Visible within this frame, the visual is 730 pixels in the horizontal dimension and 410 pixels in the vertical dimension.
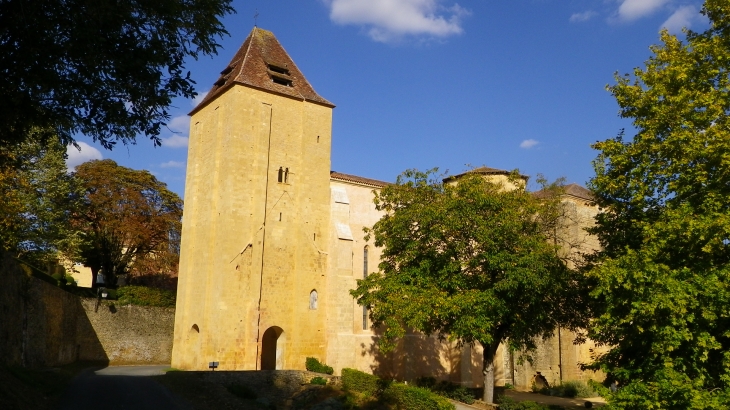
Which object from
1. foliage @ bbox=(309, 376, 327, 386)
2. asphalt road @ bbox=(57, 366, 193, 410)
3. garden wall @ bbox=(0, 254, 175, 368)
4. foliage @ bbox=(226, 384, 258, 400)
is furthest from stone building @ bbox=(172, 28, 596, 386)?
foliage @ bbox=(226, 384, 258, 400)

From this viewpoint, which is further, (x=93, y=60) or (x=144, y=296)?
(x=144, y=296)

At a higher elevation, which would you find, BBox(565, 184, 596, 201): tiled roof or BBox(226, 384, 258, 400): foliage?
BBox(565, 184, 596, 201): tiled roof

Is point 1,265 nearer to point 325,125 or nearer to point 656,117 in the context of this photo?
point 325,125

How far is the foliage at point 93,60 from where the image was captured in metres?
9.70

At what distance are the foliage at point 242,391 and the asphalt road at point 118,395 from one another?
219 centimetres

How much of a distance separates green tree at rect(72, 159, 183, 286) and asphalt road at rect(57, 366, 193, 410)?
16346mm

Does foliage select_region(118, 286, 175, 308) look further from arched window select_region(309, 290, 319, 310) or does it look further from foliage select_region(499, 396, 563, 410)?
foliage select_region(499, 396, 563, 410)

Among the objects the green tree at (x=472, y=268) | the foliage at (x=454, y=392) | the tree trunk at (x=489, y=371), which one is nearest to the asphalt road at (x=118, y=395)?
the green tree at (x=472, y=268)

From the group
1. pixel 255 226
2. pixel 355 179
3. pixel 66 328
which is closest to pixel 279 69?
pixel 355 179

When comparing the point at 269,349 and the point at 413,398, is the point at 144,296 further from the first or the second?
the point at 413,398

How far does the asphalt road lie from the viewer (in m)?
16.8

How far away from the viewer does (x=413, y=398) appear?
21.1m

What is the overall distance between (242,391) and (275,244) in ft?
33.0

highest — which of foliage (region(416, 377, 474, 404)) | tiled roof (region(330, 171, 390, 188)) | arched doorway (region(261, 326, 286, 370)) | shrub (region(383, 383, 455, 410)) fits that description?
tiled roof (region(330, 171, 390, 188))
